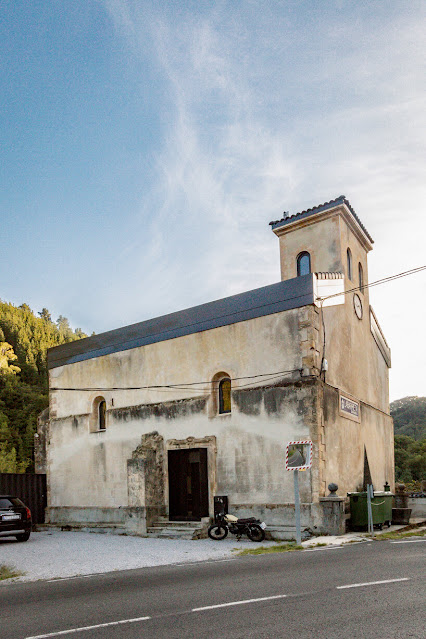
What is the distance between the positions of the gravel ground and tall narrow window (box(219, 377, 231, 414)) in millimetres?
4179

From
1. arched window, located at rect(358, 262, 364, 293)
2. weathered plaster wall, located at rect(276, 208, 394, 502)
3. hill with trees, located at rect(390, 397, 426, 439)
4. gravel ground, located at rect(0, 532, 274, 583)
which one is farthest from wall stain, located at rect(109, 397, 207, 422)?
hill with trees, located at rect(390, 397, 426, 439)

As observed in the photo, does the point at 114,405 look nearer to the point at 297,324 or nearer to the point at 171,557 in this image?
the point at 297,324

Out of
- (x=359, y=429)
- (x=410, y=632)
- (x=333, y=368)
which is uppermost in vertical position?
(x=333, y=368)

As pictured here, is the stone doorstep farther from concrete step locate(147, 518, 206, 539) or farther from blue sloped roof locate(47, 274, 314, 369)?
blue sloped roof locate(47, 274, 314, 369)

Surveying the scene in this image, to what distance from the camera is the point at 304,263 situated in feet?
74.7

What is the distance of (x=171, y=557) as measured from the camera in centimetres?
1427

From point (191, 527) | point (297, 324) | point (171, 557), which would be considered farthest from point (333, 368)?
point (171, 557)

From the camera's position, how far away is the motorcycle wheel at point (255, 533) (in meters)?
17.2

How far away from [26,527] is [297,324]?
33.7ft

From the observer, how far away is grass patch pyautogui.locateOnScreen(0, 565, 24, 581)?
40.1ft

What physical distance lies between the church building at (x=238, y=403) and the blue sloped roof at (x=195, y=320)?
0.15 ft

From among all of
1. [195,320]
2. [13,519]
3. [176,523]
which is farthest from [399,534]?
[13,519]

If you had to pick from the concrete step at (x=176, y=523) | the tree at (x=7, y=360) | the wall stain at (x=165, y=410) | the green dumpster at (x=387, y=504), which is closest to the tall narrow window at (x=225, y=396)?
the wall stain at (x=165, y=410)

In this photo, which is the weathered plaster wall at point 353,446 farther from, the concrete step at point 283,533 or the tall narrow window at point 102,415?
the tall narrow window at point 102,415
